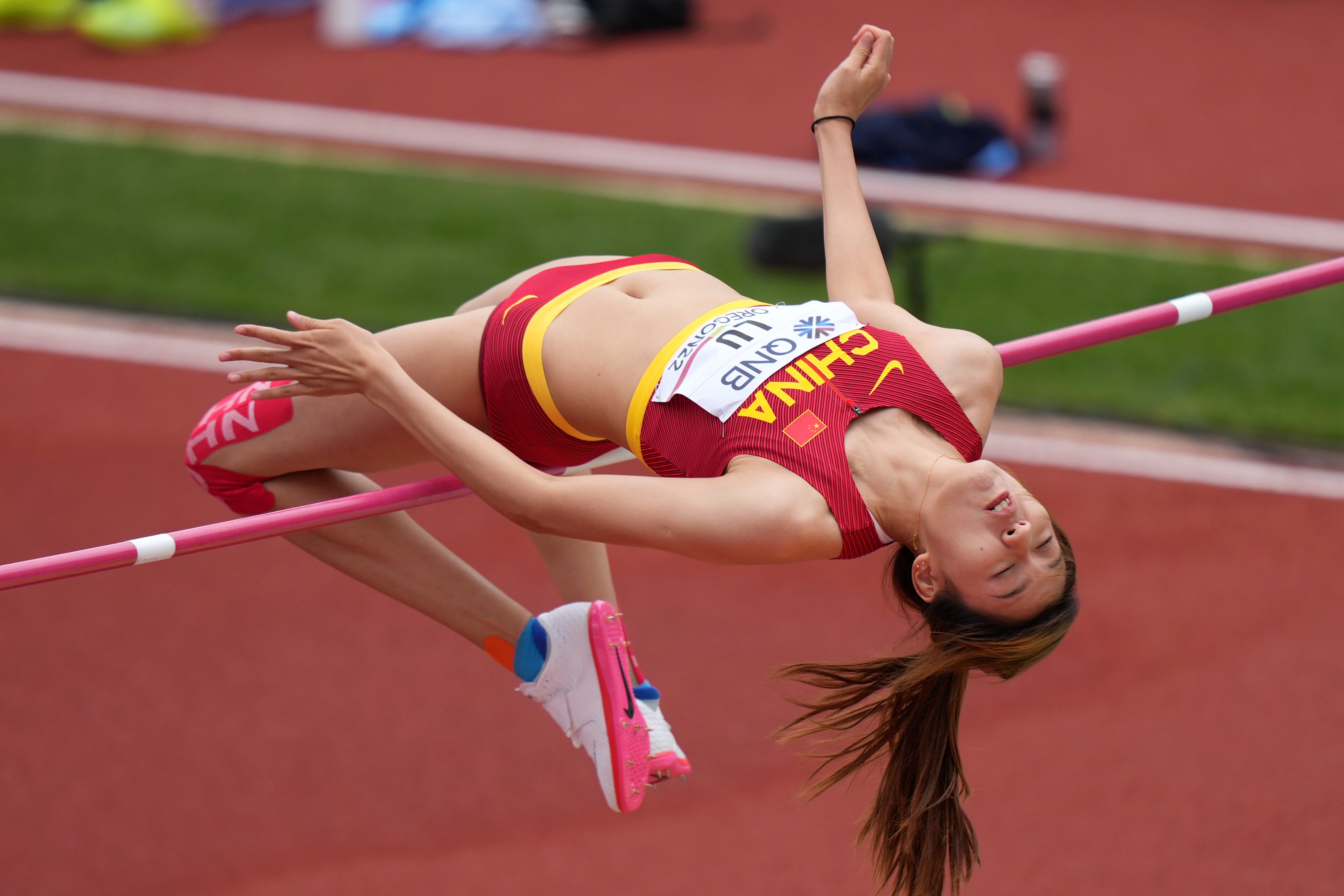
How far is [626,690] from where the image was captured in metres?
3.79

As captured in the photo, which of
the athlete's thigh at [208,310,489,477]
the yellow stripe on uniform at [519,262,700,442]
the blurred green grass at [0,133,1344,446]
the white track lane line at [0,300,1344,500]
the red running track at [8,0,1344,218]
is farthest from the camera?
the red running track at [8,0,1344,218]

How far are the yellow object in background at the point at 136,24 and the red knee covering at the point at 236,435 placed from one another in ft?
27.1

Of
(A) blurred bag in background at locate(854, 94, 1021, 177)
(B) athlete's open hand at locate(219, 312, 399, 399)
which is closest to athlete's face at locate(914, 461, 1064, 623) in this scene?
(B) athlete's open hand at locate(219, 312, 399, 399)

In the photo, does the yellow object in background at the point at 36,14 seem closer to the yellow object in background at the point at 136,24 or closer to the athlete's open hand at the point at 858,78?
the yellow object in background at the point at 136,24

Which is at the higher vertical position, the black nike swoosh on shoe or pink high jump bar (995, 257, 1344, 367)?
pink high jump bar (995, 257, 1344, 367)

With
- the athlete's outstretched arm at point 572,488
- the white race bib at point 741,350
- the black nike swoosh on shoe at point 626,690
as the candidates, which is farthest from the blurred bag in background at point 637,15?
the athlete's outstretched arm at point 572,488

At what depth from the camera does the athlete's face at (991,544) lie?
3.00 metres

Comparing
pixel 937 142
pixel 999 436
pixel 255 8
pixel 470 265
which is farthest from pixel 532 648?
pixel 255 8

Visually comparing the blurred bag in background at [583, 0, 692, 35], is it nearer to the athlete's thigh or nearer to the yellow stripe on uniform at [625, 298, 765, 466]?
the athlete's thigh

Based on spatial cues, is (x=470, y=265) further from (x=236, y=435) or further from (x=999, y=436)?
(x=236, y=435)

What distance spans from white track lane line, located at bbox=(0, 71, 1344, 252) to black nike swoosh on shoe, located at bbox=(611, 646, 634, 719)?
5940 millimetres

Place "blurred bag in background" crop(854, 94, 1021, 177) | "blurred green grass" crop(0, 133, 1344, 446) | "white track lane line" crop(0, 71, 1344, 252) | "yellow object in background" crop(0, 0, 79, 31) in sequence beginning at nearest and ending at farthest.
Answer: "blurred green grass" crop(0, 133, 1344, 446), "white track lane line" crop(0, 71, 1344, 252), "blurred bag in background" crop(854, 94, 1021, 177), "yellow object in background" crop(0, 0, 79, 31)

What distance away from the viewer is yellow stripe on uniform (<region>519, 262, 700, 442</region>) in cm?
333

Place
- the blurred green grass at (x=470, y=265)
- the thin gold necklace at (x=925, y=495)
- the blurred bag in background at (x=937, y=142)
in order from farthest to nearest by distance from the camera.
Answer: the blurred bag in background at (x=937, y=142)
the blurred green grass at (x=470, y=265)
the thin gold necklace at (x=925, y=495)
